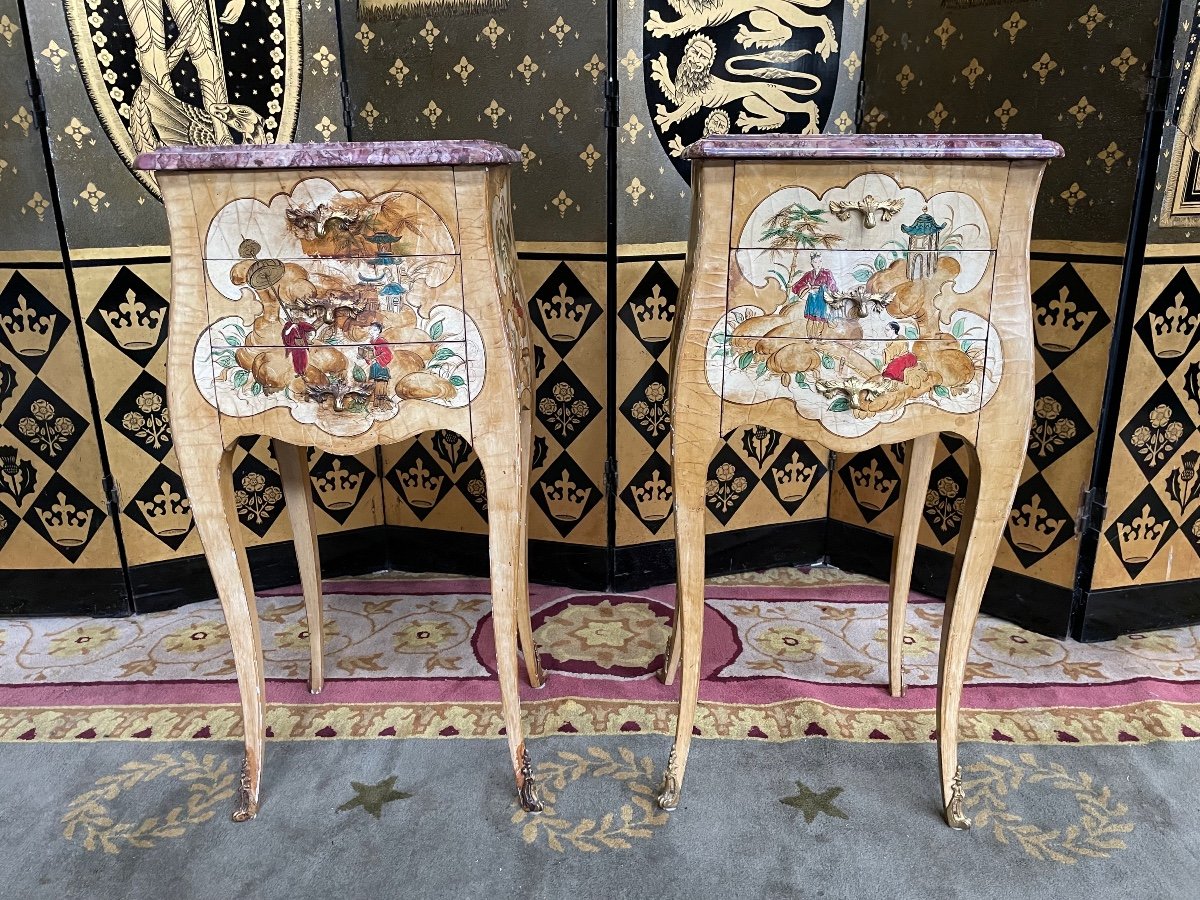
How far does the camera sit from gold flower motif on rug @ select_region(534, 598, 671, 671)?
198cm

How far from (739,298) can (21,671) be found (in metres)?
1.92

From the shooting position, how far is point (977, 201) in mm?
1201

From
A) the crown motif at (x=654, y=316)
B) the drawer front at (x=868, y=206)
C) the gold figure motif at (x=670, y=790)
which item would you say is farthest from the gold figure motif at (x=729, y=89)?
the gold figure motif at (x=670, y=790)

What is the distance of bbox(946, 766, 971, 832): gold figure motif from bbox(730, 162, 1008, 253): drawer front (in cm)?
94

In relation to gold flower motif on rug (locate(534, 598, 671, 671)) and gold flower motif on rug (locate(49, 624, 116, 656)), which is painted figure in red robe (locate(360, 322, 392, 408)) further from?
gold flower motif on rug (locate(49, 624, 116, 656))

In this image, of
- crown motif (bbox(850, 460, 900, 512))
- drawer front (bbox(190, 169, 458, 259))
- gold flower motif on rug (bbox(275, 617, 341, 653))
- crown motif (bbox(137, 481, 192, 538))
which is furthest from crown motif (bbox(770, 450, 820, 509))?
crown motif (bbox(137, 481, 192, 538))

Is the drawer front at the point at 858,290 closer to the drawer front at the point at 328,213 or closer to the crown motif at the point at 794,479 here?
the drawer front at the point at 328,213

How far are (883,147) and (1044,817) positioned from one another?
1.21 metres

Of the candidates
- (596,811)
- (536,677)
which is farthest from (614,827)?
(536,677)

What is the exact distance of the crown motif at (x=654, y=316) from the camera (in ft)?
7.06

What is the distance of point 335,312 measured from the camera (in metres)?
1.27

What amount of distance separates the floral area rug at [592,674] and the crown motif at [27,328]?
74 cm

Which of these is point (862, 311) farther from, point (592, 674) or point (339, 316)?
point (592, 674)

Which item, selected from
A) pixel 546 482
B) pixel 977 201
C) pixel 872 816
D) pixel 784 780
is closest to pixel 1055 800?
pixel 872 816
